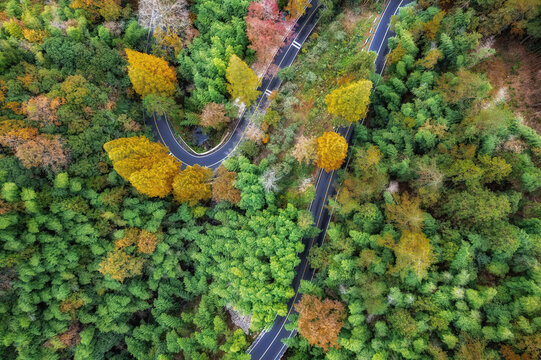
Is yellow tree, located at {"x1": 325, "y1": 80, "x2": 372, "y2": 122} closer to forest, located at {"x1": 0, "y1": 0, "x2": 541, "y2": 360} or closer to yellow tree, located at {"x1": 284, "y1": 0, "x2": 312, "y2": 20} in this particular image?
forest, located at {"x1": 0, "y1": 0, "x2": 541, "y2": 360}

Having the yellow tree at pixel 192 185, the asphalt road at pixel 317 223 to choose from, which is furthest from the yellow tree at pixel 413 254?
the yellow tree at pixel 192 185

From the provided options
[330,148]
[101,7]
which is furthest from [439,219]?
[101,7]

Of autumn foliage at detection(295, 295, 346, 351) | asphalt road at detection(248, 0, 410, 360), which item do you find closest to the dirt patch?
asphalt road at detection(248, 0, 410, 360)

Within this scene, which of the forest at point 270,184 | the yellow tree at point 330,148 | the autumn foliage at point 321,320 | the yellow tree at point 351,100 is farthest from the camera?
the yellow tree at point 330,148

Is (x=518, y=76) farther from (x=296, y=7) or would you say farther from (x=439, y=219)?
(x=296, y=7)

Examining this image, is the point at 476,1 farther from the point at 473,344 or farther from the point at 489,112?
the point at 473,344

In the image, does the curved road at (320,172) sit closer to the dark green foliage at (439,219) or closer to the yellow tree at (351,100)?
the dark green foliage at (439,219)
